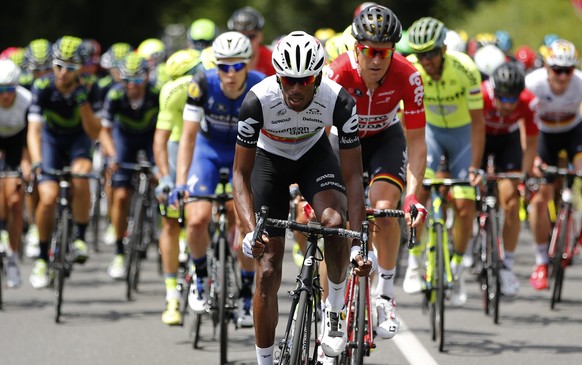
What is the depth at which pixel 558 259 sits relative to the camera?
39.6 feet

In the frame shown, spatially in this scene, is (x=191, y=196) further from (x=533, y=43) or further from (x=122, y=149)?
(x=533, y=43)

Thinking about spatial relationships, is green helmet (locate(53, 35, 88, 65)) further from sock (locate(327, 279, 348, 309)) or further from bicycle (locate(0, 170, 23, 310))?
sock (locate(327, 279, 348, 309))

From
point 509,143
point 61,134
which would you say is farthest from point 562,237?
point 61,134

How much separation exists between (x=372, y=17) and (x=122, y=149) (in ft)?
20.7

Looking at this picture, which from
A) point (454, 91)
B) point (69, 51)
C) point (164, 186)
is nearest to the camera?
point (164, 186)

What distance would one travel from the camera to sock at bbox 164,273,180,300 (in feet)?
36.0

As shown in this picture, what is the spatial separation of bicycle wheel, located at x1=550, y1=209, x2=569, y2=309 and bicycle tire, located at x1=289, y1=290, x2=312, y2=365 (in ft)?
16.5

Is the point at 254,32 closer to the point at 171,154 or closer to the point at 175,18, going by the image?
the point at 171,154

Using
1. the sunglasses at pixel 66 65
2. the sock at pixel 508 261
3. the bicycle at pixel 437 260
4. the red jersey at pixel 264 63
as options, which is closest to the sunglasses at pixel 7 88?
the sunglasses at pixel 66 65

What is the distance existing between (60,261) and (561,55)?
5.05 m

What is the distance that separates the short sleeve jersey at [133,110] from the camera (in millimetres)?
14195

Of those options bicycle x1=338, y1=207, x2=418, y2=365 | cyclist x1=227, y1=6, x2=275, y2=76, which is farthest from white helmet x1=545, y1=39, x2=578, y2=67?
bicycle x1=338, y1=207, x2=418, y2=365

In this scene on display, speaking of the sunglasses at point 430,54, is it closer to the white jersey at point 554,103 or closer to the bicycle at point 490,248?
the bicycle at point 490,248

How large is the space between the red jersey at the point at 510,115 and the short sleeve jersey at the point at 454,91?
109 centimetres
